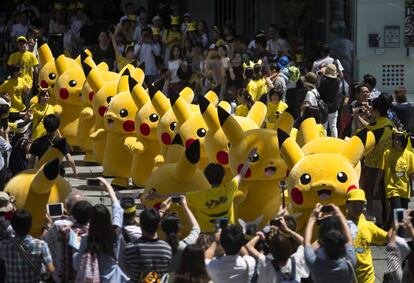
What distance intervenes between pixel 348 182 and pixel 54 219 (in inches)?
132

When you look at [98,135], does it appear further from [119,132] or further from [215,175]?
[215,175]

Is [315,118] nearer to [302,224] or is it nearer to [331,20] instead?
[302,224]

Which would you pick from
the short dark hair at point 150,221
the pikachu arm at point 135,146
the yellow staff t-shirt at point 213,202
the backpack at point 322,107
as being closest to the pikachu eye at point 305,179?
the yellow staff t-shirt at point 213,202

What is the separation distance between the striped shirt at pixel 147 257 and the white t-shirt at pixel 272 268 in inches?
32.5

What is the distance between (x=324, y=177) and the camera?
548 inches

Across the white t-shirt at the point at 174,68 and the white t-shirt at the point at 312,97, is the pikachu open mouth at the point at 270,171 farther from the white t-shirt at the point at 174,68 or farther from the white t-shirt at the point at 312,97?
the white t-shirt at the point at 174,68

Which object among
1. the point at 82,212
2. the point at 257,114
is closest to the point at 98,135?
the point at 257,114

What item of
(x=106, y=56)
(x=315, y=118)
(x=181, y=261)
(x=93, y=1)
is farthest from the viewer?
(x=93, y=1)

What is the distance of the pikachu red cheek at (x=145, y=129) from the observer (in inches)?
729

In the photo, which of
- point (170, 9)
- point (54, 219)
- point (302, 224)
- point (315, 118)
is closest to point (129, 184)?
point (315, 118)

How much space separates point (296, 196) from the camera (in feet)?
46.0

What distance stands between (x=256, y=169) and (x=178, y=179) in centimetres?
98

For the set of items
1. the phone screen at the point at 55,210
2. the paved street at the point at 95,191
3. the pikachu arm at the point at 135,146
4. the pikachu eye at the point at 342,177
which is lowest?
the paved street at the point at 95,191

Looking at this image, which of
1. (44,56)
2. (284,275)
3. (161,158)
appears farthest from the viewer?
(44,56)
